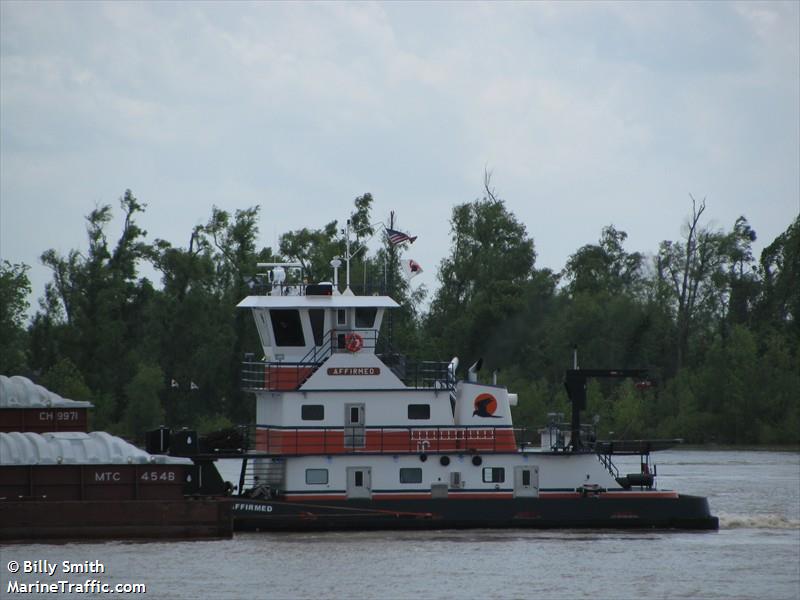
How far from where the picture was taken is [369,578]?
102 ft

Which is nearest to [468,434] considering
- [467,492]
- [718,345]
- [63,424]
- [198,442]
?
[467,492]

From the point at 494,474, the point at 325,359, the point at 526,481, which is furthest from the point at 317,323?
the point at 526,481

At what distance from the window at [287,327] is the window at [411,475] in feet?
13.1

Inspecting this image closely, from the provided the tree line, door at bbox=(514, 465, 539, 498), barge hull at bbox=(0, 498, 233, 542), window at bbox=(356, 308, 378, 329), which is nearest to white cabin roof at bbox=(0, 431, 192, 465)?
barge hull at bbox=(0, 498, 233, 542)

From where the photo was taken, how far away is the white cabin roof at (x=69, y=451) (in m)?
34.0

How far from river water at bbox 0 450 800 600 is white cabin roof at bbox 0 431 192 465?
193 centimetres

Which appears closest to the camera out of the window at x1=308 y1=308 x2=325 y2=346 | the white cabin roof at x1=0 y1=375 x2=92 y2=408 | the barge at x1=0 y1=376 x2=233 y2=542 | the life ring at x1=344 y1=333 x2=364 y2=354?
the barge at x1=0 y1=376 x2=233 y2=542

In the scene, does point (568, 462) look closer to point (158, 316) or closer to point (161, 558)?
point (161, 558)

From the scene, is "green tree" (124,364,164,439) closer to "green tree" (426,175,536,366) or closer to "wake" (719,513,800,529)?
"green tree" (426,175,536,366)

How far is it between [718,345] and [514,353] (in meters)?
13.7

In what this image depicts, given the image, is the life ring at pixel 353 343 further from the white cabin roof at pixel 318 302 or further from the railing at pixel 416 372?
the white cabin roof at pixel 318 302

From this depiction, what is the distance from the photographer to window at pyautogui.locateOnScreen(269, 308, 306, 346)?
121 ft

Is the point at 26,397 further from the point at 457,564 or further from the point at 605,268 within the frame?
the point at 605,268

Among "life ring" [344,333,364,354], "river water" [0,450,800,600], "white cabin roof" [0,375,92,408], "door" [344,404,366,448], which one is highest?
"life ring" [344,333,364,354]
